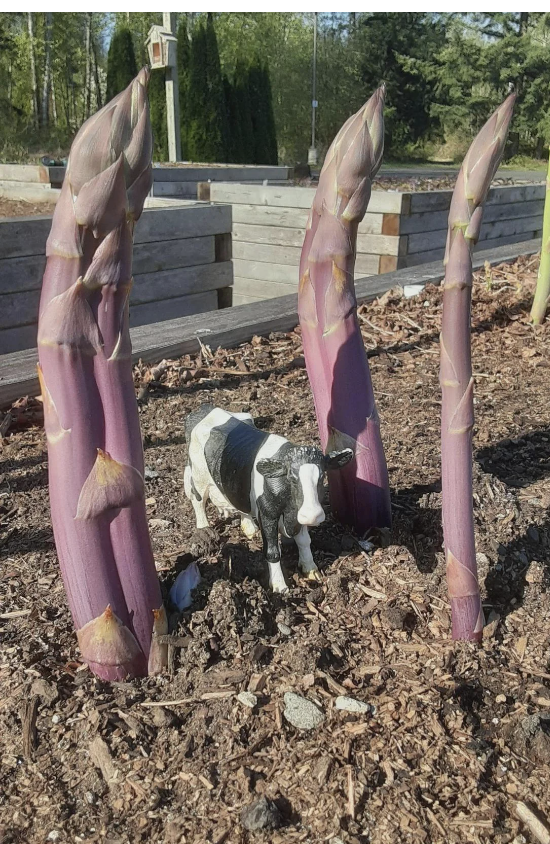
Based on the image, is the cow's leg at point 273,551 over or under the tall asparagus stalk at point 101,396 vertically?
under

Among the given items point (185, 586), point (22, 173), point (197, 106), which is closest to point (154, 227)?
point (185, 586)

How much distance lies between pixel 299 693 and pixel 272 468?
18.2 inches

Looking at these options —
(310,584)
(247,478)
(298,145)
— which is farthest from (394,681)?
(298,145)

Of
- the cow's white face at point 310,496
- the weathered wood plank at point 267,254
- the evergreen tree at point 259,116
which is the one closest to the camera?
the cow's white face at point 310,496

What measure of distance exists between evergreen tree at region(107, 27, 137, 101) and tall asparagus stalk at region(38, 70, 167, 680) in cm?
2290

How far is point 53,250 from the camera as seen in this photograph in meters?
1.19

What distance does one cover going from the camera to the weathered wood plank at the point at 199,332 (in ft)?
9.73

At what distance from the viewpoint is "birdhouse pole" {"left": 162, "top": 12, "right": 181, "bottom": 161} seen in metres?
13.7

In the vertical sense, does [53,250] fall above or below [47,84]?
below

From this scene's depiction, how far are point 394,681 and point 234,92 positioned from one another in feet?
76.0

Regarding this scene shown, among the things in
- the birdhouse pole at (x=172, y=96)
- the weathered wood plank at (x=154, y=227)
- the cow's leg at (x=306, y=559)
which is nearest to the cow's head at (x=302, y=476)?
the cow's leg at (x=306, y=559)

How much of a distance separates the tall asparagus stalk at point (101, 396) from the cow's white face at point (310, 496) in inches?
13.3

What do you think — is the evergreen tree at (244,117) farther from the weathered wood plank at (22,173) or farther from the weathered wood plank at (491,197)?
the weathered wood plank at (491,197)

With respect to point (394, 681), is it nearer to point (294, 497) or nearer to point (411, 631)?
point (411, 631)
